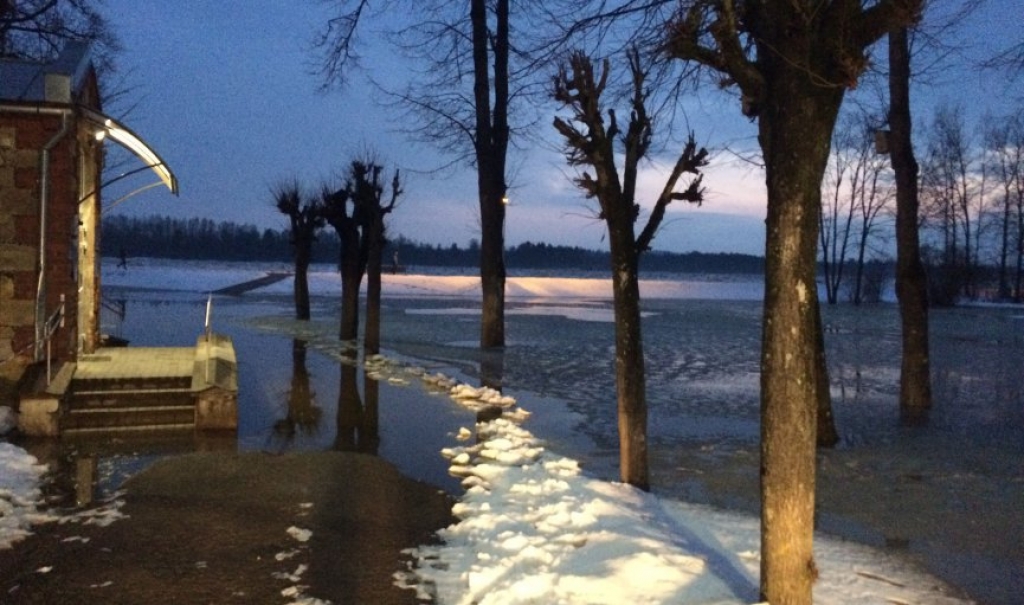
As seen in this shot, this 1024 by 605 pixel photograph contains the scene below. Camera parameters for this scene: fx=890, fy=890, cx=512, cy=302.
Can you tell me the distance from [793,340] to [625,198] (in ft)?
11.8

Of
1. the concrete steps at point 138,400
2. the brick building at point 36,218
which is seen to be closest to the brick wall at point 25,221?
the brick building at point 36,218

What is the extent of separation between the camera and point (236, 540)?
21.4 feet

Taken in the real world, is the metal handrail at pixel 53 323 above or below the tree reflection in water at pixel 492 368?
above

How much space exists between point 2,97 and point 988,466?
12861 millimetres

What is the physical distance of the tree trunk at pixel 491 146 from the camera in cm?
2181

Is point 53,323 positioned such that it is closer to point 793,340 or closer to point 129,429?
point 129,429

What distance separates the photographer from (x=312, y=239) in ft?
102

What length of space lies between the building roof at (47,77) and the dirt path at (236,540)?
549cm

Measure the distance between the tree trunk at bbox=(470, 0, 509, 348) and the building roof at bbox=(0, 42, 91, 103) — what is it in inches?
399

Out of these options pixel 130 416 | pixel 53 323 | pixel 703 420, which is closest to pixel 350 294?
pixel 53 323

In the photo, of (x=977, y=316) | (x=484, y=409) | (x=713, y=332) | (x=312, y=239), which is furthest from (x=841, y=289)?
(x=484, y=409)

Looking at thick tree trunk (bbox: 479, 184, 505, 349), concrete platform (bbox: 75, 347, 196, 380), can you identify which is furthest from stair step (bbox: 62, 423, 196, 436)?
thick tree trunk (bbox: 479, 184, 505, 349)

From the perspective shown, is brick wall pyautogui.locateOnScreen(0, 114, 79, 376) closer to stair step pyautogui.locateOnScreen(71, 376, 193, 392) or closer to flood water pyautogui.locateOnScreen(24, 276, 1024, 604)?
stair step pyautogui.locateOnScreen(71, 376, 193, 392)

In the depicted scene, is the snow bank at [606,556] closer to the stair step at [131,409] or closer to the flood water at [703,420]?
the flood water at [703,420]
